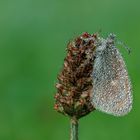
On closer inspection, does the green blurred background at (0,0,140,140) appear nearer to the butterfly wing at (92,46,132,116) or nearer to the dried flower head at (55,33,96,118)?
the butterfly wing at (92,46,132,116)

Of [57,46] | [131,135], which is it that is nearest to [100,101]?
[131,135]

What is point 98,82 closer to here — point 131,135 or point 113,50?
point 113,50

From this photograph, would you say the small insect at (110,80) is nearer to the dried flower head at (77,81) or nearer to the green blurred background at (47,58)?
the dried flower head at (77,81)

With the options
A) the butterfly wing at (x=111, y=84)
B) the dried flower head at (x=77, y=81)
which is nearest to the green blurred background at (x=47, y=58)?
the butterfly wing at (x=111, y=84)

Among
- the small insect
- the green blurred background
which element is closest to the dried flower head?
the small insect

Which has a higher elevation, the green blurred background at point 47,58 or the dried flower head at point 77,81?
the green blurred background at point 47,58

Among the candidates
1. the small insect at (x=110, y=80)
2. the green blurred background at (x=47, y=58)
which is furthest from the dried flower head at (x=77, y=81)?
the green blurred background at (x=47, y=58)

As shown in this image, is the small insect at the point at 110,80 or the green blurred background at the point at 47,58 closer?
the small insect at the point at 110,80
